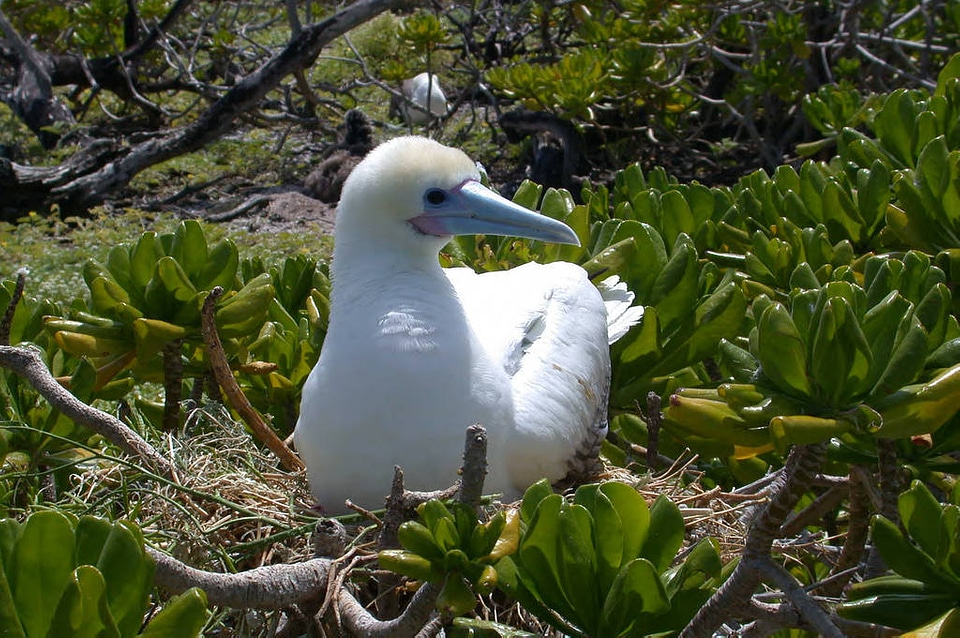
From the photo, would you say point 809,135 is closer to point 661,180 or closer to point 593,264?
point 661,180

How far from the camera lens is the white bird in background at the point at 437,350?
A: 1991 millimetres

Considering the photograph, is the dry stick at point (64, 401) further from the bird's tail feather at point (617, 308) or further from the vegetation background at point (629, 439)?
the bird's tail feather at point (617, 308)

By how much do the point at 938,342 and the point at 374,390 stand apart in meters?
1.06

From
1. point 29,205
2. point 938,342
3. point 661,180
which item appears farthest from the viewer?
point 29,205

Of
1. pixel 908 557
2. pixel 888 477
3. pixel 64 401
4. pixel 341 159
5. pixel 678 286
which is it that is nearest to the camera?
pixel 908 557

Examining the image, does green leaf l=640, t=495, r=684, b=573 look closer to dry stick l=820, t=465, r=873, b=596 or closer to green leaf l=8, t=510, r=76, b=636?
dry stick l=820, t=465, r=873, b=596

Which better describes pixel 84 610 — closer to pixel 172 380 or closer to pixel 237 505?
pixel 237 505

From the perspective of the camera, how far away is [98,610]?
3.93ft

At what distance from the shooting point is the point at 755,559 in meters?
1.36

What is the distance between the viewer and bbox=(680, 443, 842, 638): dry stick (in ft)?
4.45

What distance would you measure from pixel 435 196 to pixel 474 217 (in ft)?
0.34

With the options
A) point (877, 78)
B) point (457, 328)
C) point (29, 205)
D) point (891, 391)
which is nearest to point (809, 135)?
point (877, 78)

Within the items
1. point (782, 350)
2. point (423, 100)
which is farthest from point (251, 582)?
point (423, 100)

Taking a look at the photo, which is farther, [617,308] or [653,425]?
[617,308]
